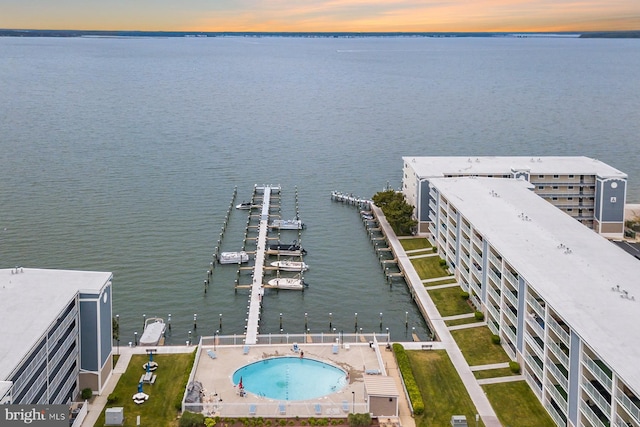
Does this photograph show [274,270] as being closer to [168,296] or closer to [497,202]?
[168,296]

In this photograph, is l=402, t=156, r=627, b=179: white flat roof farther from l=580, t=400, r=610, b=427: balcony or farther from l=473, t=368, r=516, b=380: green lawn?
l=580, t=400, r=610, b=427: balcony

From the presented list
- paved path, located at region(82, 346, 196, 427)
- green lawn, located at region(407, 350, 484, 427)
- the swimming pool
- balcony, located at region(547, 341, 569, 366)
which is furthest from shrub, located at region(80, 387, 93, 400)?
balcony, located at region(547, 341, 569, 366)

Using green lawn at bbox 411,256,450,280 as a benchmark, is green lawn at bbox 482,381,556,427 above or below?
below

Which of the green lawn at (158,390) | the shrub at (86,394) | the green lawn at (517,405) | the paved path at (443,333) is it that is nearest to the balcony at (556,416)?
the green lawn at (517,405)

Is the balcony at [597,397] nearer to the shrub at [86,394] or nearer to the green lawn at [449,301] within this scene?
the green lawn at [449,301]

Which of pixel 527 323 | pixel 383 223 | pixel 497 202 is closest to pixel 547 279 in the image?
pixel 527 323

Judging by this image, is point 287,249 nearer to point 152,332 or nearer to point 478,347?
point 152,332
